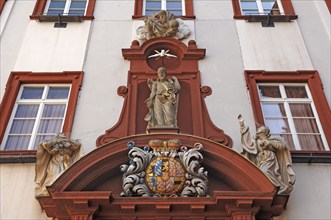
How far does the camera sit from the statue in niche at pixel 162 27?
11281 millimetres

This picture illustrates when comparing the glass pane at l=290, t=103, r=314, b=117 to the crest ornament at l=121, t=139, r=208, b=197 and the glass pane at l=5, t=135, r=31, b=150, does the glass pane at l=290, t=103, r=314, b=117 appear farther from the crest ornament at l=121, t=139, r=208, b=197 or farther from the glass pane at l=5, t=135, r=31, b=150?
the glass pane at l=5, t=135, r=31, b=150

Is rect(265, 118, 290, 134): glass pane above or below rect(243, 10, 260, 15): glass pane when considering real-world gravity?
below

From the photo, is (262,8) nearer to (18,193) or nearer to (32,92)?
(32,92)

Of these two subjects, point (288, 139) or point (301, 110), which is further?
point (301, 110)

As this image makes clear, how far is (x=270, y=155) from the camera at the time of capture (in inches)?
334

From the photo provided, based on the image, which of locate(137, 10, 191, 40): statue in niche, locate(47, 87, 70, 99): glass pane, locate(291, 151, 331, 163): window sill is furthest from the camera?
locate(137, 10, 191, 40): statue in niche

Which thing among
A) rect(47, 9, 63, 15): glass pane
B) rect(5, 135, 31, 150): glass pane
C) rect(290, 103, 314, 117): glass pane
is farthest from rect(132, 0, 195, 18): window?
rect(5, 135, 31, 150): glass pane

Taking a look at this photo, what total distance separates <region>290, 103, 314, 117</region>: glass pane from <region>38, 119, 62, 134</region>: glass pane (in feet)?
17.0

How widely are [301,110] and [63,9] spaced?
6871 mm

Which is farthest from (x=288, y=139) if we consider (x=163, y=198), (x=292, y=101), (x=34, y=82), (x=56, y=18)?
(x=56, y=18)

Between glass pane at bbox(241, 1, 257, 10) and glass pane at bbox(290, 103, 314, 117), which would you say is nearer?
glass pane at bbox(290, 103, 314, 117)

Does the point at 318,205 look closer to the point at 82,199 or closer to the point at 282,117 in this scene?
the point at 282,117

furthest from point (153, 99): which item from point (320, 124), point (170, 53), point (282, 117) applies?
point (320, 124)

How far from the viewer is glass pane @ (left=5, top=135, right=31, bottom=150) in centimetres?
955
